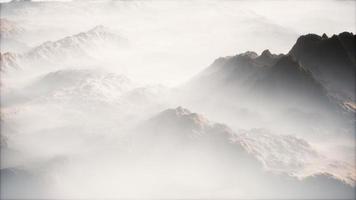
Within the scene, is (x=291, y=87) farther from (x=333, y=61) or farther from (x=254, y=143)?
(x=254, y=143)

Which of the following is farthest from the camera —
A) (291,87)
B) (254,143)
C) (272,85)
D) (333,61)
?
(333,61)

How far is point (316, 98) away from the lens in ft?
524

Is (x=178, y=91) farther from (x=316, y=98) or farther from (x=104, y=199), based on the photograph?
(x=104, y=199)

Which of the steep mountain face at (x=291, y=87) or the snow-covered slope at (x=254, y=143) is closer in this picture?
the snow-covered slope at (x=254, y=143)

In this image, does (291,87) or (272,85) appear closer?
(291,87)

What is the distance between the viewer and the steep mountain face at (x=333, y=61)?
170m

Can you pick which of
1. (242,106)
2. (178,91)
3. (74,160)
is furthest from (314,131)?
(74,160)

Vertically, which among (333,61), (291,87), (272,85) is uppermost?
(333,61)

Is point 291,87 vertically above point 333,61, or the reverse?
point 333,61

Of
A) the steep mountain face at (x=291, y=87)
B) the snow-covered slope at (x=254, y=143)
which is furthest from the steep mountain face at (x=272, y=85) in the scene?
the snow-covered slope at (x=254, y=143)

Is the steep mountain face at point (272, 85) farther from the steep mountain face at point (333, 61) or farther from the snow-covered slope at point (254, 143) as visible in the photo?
the snow-covered slope at point (254, 143)

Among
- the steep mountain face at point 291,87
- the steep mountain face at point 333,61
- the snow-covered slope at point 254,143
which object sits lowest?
the snow-covered slope at point 254,143

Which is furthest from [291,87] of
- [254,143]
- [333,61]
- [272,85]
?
[254,143]

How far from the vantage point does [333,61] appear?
571 ft
